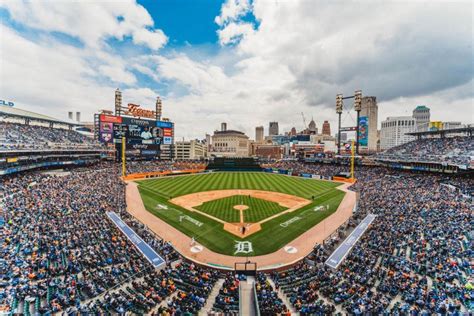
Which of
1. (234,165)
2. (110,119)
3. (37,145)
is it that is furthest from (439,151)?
(37,145)

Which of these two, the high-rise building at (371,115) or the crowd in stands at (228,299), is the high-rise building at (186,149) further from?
the high-rise building at (371,115)

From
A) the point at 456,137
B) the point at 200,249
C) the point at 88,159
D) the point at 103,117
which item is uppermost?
the point at 103,117

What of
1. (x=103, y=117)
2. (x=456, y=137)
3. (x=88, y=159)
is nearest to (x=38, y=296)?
(x=103, y=117)

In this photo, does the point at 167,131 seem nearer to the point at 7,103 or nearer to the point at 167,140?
the point at 167,140

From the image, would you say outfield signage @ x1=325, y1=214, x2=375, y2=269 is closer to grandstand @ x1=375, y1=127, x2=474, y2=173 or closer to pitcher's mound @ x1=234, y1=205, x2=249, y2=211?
pitcher's mound @ x1=234, y1=205, x2=249, y2=211

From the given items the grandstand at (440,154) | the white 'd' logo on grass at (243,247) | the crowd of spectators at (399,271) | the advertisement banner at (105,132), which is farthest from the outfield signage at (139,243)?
the grandstand at (440,154)

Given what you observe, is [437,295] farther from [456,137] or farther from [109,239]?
[456,137]
